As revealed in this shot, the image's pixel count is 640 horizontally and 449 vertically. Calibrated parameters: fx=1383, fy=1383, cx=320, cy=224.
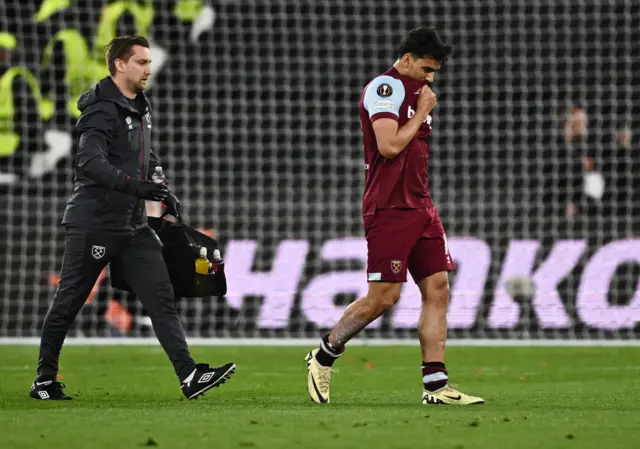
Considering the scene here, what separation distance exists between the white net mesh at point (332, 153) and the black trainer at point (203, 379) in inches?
235

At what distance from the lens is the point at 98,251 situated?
23.0 ft

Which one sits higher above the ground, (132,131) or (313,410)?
(132,131)

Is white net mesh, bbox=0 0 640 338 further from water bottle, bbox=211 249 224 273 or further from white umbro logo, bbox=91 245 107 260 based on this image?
white umbro logo, bbox=91 245 107 260

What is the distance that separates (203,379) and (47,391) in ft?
2.80

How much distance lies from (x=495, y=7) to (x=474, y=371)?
691 cm

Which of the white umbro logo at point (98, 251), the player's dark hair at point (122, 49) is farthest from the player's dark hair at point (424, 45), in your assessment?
the white umbro logo at point (98, 251)

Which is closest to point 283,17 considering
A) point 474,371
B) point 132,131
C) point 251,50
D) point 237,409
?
point 251,50

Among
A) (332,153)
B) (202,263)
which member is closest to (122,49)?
(202,263)

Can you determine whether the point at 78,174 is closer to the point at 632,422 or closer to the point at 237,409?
the point at 237,409

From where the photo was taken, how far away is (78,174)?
6980mm

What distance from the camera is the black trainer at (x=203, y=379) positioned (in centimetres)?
682

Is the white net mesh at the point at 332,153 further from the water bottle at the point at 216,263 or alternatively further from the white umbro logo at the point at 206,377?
the white umbro logo at the point at 206,377

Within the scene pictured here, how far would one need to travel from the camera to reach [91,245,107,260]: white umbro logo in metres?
7.01

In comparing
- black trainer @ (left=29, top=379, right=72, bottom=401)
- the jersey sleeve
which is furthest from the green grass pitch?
the jersey sleeve
